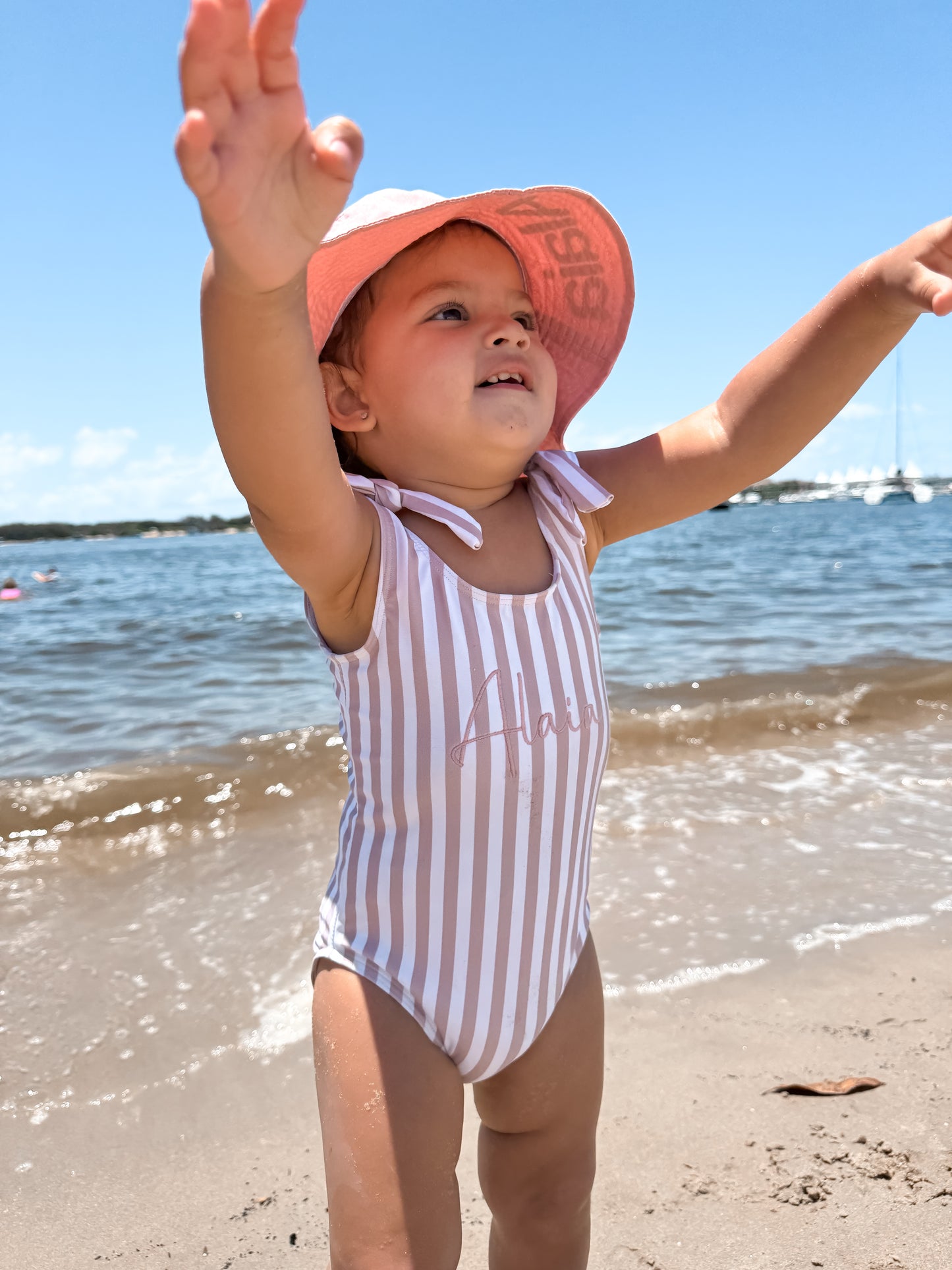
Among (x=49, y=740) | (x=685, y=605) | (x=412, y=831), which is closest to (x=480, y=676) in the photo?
(x=412, y=831)

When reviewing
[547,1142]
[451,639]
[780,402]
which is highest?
[780,402]

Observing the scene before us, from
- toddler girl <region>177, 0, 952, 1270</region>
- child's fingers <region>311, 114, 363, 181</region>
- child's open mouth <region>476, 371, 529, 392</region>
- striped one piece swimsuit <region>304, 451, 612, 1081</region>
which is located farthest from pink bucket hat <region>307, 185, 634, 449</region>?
child's fingers <region>311, 114, 363, 181</region>

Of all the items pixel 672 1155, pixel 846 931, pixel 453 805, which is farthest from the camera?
pixel 846 931

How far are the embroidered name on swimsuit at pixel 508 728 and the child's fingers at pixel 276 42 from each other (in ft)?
2.55

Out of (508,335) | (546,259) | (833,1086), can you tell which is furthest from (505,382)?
(833,1086)

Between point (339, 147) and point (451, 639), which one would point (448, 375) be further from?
point (339, 147)

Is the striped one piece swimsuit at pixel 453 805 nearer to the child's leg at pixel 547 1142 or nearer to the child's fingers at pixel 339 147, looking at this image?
the child's leg at pixel 547 1142

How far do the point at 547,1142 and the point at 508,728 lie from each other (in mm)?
634

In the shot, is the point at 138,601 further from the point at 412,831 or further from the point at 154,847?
the point at 412,831

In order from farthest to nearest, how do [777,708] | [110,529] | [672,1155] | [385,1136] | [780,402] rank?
1. [110,529]
2. [777,708]
3. [672,1155]
4. [780,402]
5. [385,1136]

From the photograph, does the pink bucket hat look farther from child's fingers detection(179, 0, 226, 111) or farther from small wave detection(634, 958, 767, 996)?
small wave detection(634, 958, 767, 996)

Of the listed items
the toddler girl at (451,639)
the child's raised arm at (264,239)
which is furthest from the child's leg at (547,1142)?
the child's raised arm at (264,239)

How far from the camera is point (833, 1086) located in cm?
221

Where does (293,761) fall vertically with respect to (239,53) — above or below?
below
